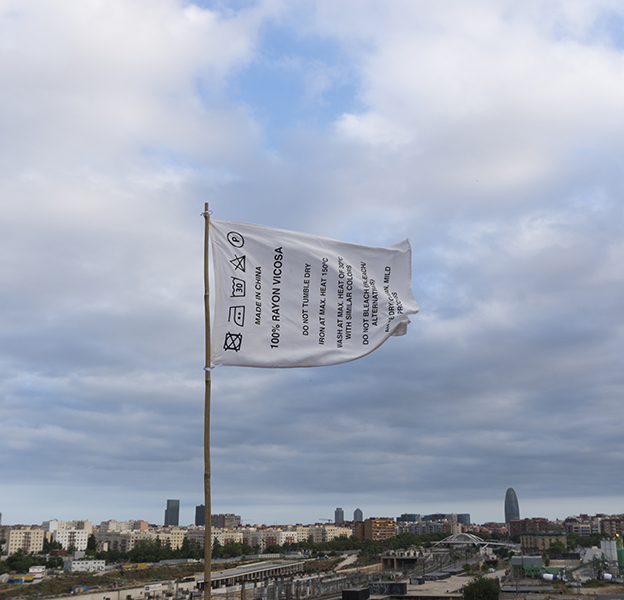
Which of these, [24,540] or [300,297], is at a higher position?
[300,297]

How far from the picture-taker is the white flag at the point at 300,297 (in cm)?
852

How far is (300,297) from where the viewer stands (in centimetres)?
908

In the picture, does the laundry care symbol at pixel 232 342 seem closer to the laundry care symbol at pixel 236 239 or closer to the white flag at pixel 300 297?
the white flag at pixel 300 297

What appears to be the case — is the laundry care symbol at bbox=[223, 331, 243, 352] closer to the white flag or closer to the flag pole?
the white flag

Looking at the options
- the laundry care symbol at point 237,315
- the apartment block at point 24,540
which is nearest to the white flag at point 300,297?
the laundry care symbol at point 237,315

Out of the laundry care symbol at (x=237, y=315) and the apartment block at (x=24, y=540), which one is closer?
the laundry care symbol at (x=237, y=315)

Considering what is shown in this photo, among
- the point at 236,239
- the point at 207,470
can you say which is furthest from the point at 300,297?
the point at 207,470

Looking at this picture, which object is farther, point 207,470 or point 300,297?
point 300,297

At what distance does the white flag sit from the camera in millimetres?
8523

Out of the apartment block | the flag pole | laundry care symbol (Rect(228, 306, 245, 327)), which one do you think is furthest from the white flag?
the apartment block

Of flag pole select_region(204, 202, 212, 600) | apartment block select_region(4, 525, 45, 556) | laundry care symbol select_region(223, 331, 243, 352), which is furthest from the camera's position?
apartment block select_region(4, 525, 45, 556)

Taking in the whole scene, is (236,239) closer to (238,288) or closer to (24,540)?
(238,288)

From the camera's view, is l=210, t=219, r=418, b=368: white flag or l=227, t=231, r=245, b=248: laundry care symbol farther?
l=227, t=231, r=245, b=248: laundry care symbol

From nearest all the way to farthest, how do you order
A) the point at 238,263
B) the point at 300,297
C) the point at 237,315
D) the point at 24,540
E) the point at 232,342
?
the point at 232,342, the point at 237,315, the point at 238,263, the point at 300,297, the point at 24,540
